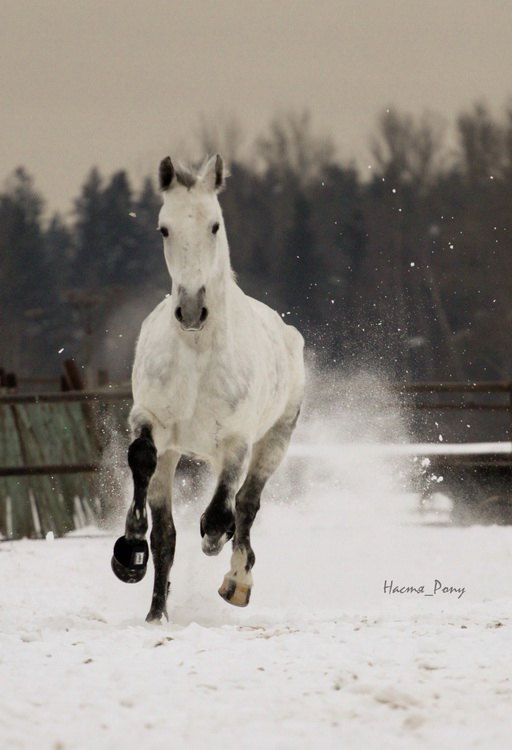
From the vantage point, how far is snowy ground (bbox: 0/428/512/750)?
362 centimetres

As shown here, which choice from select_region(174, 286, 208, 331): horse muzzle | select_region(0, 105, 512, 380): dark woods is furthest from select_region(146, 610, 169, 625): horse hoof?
select_region(0, 105, 512, 380): dark woods

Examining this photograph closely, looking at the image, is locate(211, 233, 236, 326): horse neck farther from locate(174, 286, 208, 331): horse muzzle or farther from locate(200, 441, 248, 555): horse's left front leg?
locate(200, 441, 248, 555): horse's left front leg

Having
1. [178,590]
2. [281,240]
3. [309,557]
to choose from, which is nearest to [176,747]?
[178,590]

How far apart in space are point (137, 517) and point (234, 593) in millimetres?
726

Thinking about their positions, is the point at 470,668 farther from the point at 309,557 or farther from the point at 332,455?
the point at 332,455

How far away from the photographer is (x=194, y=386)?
5629mm

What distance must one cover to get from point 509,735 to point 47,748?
146 cm

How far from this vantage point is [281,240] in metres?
47.4

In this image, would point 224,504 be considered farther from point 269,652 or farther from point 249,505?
point 249,505

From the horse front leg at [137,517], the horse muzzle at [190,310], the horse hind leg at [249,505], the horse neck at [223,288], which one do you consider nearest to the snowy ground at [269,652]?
the horse hind leg at [249,505]

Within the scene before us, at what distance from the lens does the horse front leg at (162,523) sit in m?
6.01

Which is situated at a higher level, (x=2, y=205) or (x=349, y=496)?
(x=2, y=205)

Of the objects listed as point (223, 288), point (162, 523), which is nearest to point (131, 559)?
point (162, 523)

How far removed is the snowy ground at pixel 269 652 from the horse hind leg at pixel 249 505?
0.69 feet
